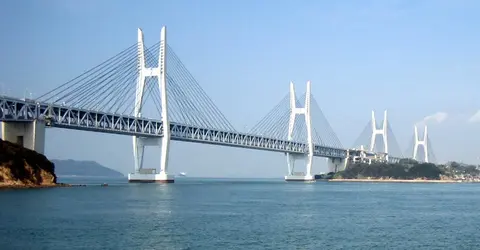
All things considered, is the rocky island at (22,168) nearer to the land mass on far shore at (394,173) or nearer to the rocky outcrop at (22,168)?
the rocky outcrop at (22,168)

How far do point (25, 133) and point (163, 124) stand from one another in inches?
698

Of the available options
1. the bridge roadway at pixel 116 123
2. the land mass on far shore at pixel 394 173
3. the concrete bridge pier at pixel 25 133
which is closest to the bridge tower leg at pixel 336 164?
the land mass on far shore at pixel 394 173

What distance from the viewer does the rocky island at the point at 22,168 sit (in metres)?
56.9

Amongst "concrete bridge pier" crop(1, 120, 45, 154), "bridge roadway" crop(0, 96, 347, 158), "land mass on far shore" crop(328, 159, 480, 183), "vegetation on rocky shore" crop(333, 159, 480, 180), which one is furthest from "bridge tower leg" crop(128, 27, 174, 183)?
"vegetation on rocky shore" crop(333, 159, 480, 180)

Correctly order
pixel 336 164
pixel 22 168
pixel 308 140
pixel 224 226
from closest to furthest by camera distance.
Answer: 1. pixel 224 226
2. pixel 22 168
3. pixel 308 140
4. pixel 336 164

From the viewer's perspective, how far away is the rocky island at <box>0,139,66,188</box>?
5688cm

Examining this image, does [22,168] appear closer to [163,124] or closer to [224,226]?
[163,124]

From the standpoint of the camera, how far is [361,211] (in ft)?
145

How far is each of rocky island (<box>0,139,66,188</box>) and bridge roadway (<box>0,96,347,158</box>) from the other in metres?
5.25

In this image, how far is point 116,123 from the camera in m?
77.2

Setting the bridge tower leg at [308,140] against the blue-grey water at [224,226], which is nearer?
the blue-grey water at [224,226]

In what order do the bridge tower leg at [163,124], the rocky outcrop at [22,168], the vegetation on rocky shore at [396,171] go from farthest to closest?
the vegetation on rocky shore at [396,171] < the bridge tower leg at [163,124] < the rocky outcrop at [22,168]

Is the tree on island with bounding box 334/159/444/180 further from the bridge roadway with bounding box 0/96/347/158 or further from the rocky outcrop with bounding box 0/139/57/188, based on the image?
the rocky outcrop with bounding box 0/139/57/188

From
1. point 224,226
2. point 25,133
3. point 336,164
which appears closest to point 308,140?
point 336,164
